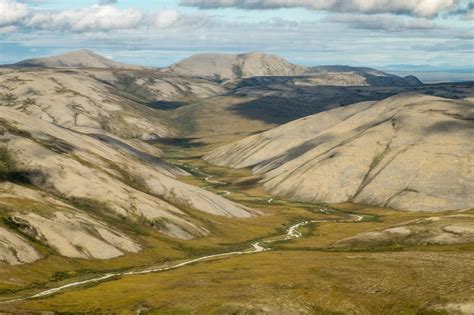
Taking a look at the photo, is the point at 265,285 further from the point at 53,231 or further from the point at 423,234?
the point at 423,234

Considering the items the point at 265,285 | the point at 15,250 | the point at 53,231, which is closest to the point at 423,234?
the point at 265,285

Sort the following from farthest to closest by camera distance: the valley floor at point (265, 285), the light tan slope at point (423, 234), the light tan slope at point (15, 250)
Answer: the light tan slope at point (423, 234), the light tan slope at point (15, 250), the valley floor at point (265, 285)

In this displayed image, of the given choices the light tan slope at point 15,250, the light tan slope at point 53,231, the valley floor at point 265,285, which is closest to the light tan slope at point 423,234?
the valley floor at point 265,285

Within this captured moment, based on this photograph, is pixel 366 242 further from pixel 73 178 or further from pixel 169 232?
pixel 73 178

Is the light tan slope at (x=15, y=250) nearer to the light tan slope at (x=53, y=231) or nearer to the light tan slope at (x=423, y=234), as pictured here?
the light tan slope at (x=53, y=231)

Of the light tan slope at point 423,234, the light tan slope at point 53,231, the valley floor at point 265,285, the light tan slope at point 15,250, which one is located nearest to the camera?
the valley floor at point 265,285

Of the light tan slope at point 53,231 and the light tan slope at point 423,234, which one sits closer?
the light tan slope at point 53,231

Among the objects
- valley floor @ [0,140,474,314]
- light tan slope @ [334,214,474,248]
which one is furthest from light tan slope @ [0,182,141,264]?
light tan slope @ [334,214,474,248]

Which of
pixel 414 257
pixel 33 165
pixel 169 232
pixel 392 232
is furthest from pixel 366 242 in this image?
pixel 33 165

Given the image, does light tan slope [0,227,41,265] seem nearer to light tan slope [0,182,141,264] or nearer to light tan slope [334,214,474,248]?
light tan slope [0,182,141,264]

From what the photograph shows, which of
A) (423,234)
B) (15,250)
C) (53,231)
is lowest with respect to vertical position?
(423,234)

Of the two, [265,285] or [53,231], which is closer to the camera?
[265,285]

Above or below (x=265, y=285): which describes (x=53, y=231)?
below
